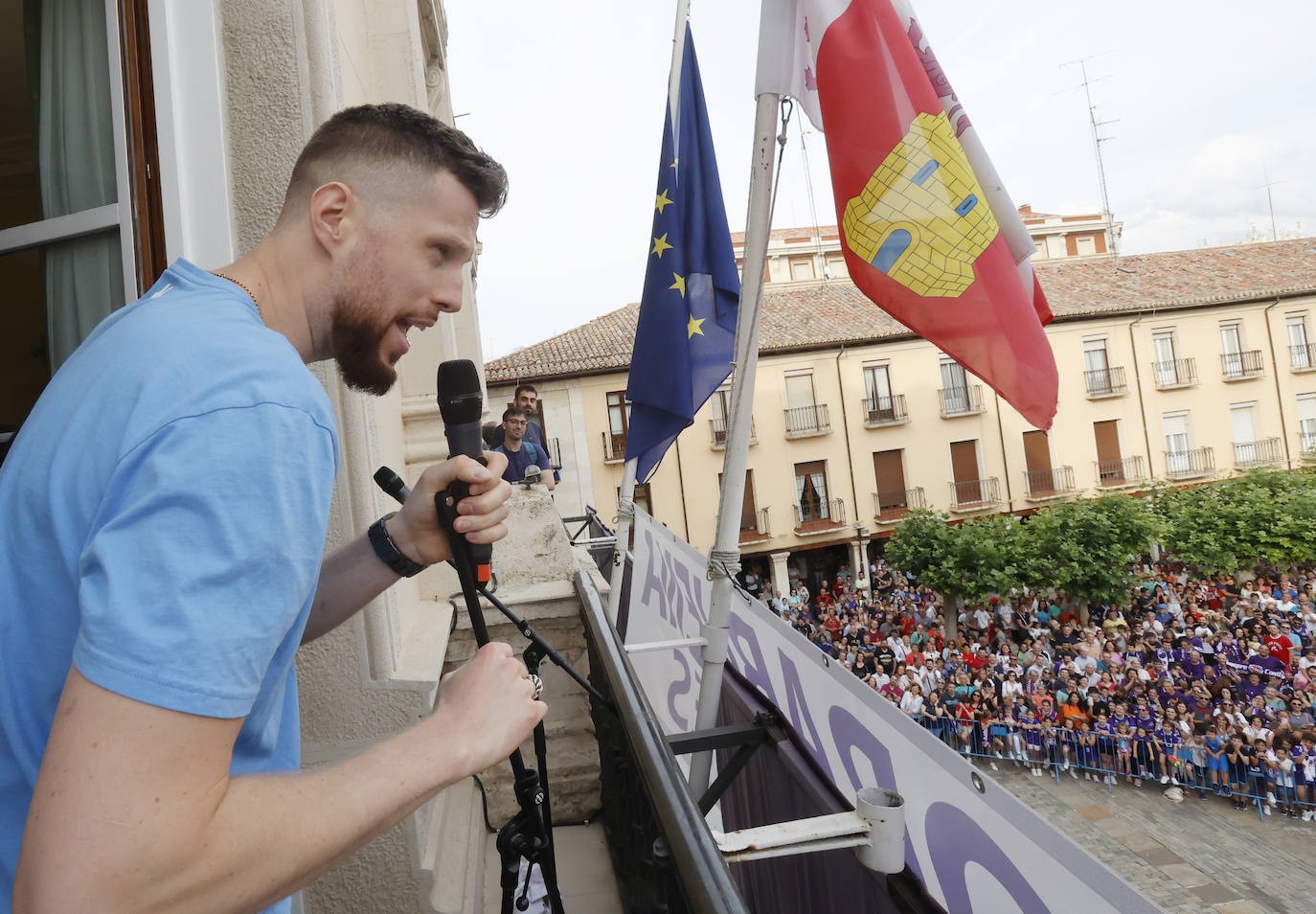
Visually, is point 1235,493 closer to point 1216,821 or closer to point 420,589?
point 1216,821

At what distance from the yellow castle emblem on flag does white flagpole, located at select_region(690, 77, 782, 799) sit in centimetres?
29

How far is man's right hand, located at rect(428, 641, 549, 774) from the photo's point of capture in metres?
0.84

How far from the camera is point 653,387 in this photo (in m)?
3.86

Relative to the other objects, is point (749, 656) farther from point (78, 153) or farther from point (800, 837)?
point (78, 153)

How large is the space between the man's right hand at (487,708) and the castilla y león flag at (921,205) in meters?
1.65

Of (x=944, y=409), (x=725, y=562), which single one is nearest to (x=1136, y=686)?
(x=944, y=409)

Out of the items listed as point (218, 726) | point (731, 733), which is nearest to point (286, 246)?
point (218, 726)

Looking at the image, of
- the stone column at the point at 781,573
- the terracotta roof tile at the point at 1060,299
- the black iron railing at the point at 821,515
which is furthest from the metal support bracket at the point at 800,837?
the black iron railing at the point at 821,515

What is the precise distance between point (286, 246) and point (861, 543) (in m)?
29.8

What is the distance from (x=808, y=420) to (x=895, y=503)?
14.6 feet

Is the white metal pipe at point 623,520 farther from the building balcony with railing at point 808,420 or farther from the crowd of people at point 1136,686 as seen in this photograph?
the building balcony with railing at point 808,420

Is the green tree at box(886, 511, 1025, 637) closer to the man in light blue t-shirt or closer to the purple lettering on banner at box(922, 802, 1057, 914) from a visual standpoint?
the purple lettering on banner at box(922, 802, 1057, 914)

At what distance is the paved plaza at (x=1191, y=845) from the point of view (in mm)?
11820

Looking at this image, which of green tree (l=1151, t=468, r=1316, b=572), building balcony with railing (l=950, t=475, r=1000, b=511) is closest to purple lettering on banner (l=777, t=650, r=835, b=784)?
green tree (l=1151, t=468, r=1316, b=572)
